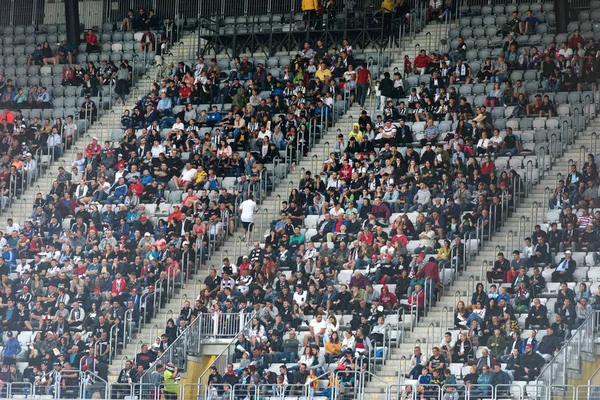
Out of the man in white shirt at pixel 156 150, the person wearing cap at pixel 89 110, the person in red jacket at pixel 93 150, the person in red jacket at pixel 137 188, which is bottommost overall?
the person in red jacket at pixel 137 188

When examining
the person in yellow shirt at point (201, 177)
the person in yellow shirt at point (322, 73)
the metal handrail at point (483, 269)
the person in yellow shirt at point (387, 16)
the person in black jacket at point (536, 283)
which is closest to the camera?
the person in black jacket at point (536, 283)

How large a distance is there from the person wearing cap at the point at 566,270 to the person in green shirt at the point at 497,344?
225 centimetres

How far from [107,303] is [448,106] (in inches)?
372

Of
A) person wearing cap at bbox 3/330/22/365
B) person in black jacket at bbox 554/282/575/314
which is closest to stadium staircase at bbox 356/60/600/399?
person in black jacket at bbox 554/282/575/314

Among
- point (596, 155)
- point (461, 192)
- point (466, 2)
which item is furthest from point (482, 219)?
point (466, 2)

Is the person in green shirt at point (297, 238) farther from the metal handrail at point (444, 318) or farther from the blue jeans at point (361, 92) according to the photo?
the blue jeans at point (361, 92)

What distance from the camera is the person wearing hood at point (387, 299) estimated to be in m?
30.2

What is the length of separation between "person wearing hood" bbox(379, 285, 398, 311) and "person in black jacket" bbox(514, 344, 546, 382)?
12.1 ft

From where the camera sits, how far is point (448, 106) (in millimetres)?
36062

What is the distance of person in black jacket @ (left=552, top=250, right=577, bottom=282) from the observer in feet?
96.8

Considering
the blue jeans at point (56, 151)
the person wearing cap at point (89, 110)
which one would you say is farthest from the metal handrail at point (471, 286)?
the person wearing cap at point (89, 110)

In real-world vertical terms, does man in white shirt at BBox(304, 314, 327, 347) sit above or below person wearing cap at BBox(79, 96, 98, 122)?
below

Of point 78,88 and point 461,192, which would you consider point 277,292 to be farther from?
point 78,88

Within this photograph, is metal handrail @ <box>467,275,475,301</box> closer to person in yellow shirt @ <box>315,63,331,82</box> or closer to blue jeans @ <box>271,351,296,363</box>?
blue jeans @ <box>271,351,296,363</box>
